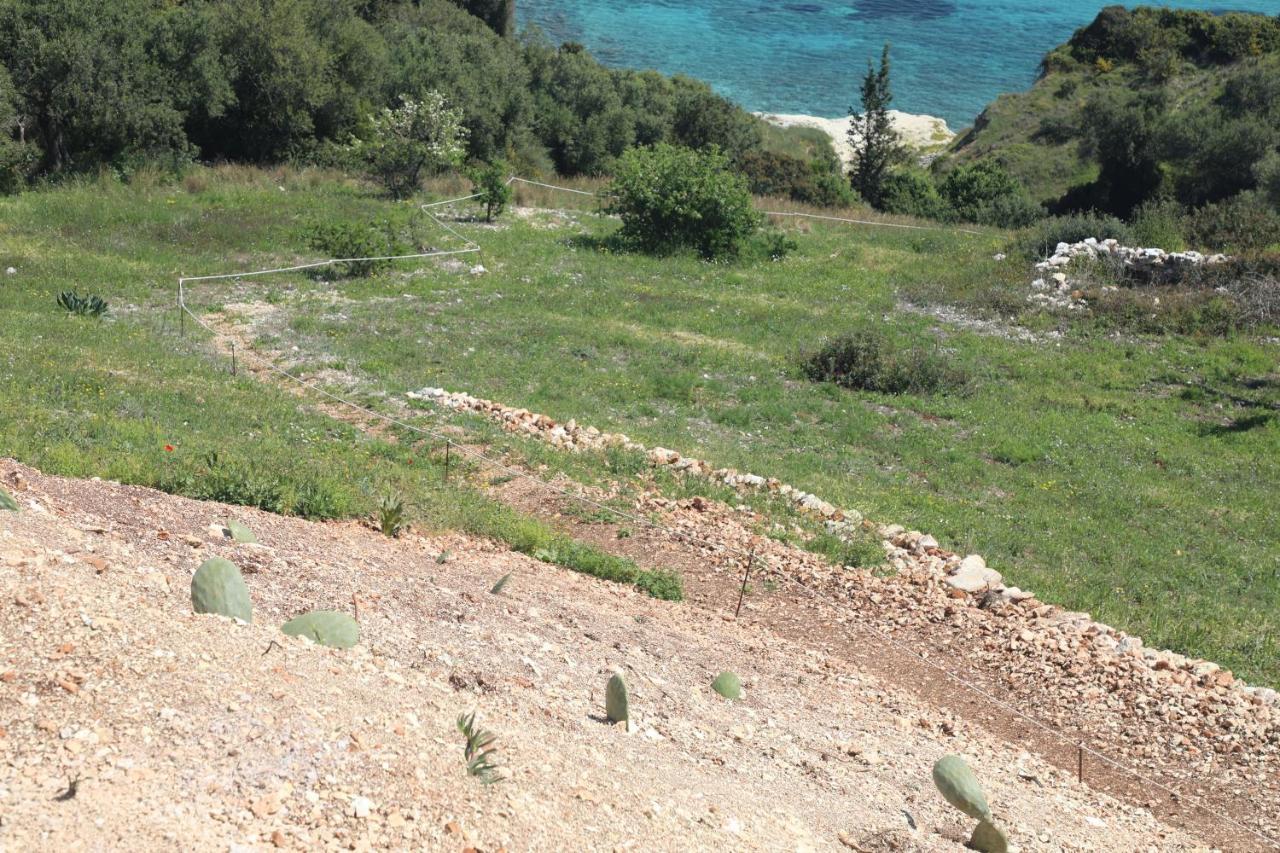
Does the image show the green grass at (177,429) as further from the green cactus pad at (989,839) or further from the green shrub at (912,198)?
the green shrub at (912,198)

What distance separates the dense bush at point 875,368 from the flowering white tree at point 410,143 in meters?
14.9

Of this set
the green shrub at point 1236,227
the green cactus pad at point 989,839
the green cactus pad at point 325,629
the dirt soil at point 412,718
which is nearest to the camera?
the dirt soil at point 412,718

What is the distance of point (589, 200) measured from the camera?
32.9 m

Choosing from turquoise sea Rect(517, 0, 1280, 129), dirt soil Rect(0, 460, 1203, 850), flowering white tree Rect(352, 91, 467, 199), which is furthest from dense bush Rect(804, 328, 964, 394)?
turquoise sea Rect(517, 0, 1280, 129)

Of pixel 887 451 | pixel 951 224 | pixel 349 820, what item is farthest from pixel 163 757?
pixel 951 224

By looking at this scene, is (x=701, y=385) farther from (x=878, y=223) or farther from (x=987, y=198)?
(x=987, y=198)

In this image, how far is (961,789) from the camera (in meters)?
6.49

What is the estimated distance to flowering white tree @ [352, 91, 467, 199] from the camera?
96.5ft

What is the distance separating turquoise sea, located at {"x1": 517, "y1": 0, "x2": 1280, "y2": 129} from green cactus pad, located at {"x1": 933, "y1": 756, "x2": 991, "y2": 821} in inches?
3041

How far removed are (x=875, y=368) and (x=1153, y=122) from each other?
3203 cm

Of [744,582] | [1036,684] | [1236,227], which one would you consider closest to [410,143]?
[1236,227]

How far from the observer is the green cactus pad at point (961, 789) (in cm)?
648

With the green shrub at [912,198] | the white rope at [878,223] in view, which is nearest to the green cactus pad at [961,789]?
the white rope at [878,223]

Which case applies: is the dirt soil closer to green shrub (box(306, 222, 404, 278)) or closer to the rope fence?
the rope fence
